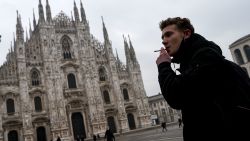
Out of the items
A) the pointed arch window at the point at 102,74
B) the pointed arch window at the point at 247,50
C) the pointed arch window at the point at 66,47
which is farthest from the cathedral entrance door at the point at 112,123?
the pointed arch window at the point at 247,50

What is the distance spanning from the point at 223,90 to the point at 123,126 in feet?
123

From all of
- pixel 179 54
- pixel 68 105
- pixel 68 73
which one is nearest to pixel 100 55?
pixel 68 73

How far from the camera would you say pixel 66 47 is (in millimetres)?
39312

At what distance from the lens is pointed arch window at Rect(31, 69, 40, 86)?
35156 mm

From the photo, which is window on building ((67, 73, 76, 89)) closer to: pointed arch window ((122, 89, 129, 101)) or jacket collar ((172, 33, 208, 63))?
pointed arch window ((122, 89, 129, 101))

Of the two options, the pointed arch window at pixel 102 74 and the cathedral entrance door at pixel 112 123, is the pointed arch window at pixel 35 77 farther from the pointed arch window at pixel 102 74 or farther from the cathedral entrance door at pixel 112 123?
the cathedral entrance door at pixel 112 123

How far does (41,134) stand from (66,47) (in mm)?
12019

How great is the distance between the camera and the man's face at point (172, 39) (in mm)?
1885

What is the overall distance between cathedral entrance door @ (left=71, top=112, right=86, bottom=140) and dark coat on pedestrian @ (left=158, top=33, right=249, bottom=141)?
118ft

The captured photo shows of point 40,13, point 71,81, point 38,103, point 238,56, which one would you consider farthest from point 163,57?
point 238,56

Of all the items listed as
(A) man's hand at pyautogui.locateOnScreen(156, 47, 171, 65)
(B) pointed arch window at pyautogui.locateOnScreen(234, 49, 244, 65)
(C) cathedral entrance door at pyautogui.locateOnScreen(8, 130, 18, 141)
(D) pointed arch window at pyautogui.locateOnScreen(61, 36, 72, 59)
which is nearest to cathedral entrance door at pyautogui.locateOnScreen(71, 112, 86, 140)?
(C) cathedral entrance door at pyautogui.locateOnScreen(8, 130, 18, 141)

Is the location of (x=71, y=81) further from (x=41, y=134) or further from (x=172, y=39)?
(x=172, y=39)

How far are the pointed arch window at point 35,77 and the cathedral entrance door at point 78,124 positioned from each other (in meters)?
6.08

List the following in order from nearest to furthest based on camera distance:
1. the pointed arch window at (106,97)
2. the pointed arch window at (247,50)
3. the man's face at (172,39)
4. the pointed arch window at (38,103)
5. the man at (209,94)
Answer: the man at (209,94) < the man's face at (172,39) < the pointed arch window at (38,103) < the pointed arch window at (106,97) < the pointed arch window at (247,50)
